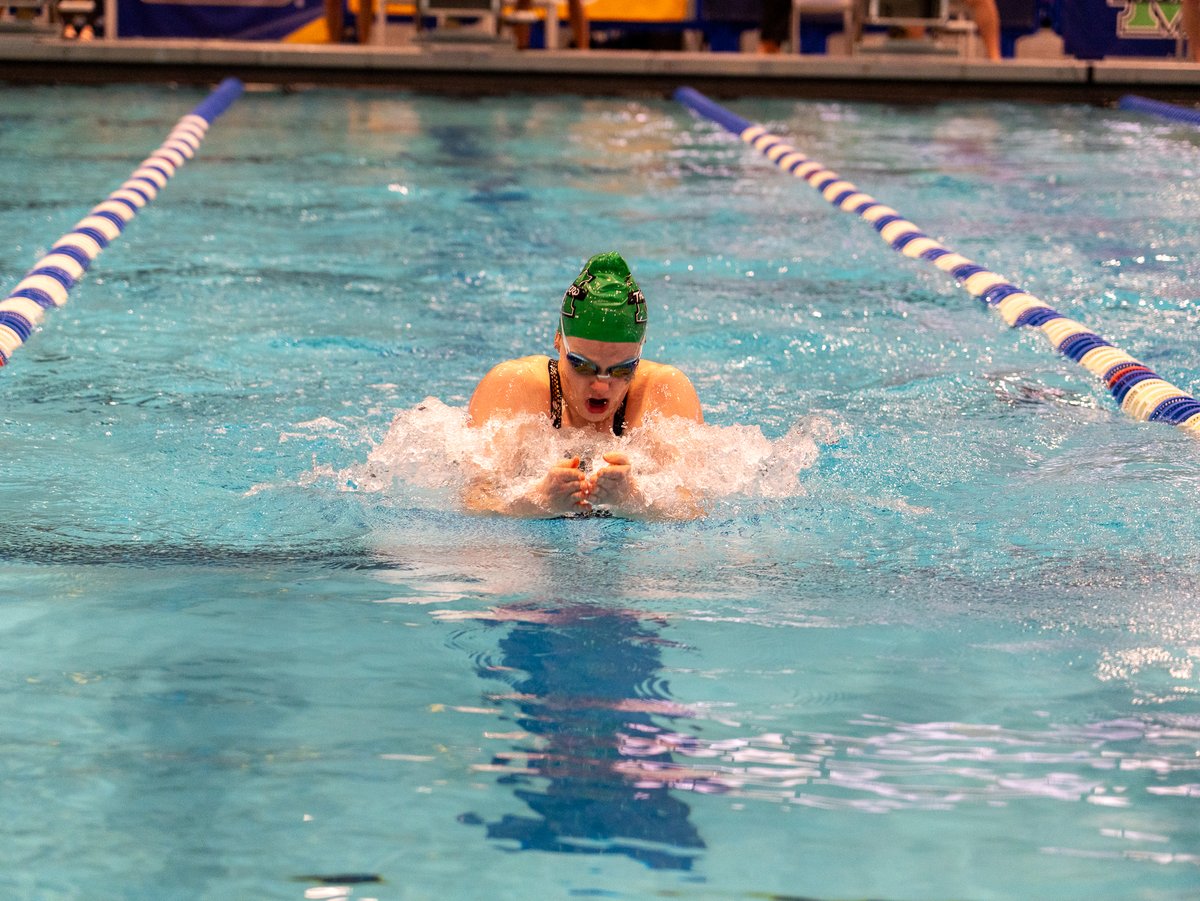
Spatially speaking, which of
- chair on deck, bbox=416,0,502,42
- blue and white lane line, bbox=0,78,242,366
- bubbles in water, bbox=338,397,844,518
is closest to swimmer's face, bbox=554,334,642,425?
bubbles in water, bbox=338,397,844,518

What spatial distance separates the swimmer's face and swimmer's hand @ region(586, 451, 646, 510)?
0.66 ft

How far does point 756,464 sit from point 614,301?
65 cm

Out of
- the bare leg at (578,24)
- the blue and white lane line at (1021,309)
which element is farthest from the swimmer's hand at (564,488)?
the bare leg at (578,24)

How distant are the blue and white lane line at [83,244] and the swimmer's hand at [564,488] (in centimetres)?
235

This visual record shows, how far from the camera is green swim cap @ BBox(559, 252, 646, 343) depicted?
3.60 meters

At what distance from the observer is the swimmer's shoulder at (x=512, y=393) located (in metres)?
3.96

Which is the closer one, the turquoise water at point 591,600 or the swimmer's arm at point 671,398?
the turquoise water at point 591,600

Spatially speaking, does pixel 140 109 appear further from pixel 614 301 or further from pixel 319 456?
pixel 614 301

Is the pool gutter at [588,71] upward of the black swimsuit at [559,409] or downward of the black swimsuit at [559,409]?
upward

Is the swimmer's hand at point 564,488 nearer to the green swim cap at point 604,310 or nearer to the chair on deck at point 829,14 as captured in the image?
the green swim cap at point 604,310

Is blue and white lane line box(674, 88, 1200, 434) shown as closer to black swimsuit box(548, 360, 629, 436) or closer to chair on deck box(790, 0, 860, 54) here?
black swimsuit box(548, 360, 629, 436)

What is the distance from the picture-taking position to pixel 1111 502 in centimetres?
388

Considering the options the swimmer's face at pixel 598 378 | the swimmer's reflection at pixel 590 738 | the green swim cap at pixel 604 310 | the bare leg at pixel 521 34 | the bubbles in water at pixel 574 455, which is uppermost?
the bare leg at pixel 521 34

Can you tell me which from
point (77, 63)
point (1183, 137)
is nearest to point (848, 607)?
point (1183, 137)
